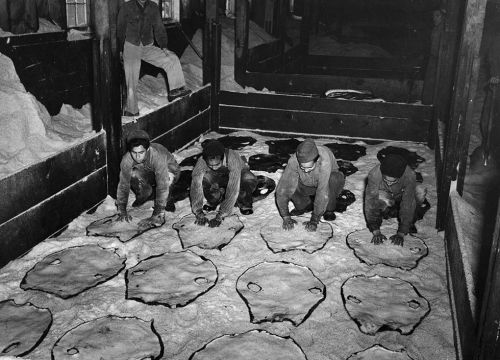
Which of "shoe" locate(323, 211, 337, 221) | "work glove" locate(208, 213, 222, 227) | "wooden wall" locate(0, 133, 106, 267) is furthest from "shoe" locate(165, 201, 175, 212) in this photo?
"shoe" locate(323, 211, 337, 221)

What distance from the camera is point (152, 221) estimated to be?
5.16 meters

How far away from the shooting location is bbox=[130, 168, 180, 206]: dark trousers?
5469 millimetres

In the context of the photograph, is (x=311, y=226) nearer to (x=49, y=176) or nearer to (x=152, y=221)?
(x=152, y=221)

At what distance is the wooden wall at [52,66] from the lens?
5.76 metres

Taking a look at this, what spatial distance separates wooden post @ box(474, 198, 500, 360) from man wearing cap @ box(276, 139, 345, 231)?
2.19 meters

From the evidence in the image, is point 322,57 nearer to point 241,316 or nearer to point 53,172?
point 53,172

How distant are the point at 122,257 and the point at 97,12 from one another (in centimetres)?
270

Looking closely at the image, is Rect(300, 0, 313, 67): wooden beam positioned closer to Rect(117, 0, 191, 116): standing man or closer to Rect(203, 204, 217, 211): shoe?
Rect(117, 0, 191, 116): standing man

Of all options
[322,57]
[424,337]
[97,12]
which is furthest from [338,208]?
[322,57]

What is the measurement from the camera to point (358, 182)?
659cm

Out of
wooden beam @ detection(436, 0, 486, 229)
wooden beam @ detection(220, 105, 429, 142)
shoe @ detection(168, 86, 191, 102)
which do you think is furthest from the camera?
wooden beam @ detection(220, 105, 429, 142)

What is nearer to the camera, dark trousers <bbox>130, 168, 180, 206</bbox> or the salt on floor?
the salt on floor

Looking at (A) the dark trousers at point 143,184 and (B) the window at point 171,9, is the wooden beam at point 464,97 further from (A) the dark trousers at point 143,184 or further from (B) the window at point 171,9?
(B) the window at point 171,9

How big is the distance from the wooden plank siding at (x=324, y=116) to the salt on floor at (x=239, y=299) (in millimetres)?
3266
